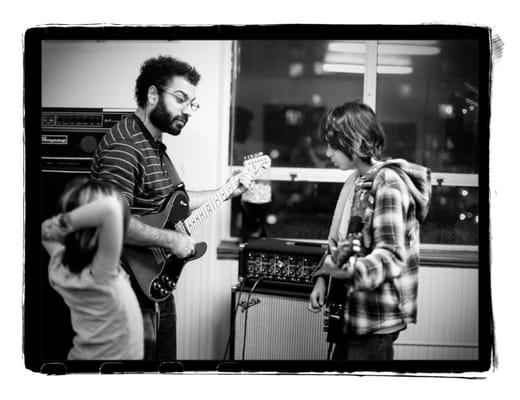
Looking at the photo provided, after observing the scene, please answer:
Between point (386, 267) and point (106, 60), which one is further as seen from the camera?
point (106, 60)

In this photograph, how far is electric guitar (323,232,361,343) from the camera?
99.0 inches

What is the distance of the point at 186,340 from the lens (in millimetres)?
2707

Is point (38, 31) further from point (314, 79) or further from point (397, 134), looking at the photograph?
point (397, 134)

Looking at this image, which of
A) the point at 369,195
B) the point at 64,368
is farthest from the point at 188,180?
the point at 64,368

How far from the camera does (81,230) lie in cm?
251

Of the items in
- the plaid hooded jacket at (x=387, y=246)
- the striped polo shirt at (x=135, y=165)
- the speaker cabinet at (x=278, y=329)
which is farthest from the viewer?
the speaker cabinet at (x=278, y=329)

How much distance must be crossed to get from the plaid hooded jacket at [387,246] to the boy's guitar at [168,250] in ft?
1.54

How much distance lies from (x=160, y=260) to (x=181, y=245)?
0.10 metres

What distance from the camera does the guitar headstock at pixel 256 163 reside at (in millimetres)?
2693

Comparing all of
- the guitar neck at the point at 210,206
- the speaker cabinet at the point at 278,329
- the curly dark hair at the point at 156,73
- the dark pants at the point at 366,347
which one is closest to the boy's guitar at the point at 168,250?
the guitar neck at the point at 210,206

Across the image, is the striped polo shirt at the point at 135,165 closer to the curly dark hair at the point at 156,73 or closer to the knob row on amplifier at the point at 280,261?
the curly dark hair at the point at 156,73

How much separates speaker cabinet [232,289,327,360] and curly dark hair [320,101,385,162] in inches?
24.2

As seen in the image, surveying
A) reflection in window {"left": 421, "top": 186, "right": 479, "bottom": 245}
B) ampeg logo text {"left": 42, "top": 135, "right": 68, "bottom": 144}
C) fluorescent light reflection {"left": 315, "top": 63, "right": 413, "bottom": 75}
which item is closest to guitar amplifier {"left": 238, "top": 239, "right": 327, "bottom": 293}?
reflection in window {"left": 421, "top": 186, "right": 479, "bottom": 245}

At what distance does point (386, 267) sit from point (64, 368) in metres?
1.32
